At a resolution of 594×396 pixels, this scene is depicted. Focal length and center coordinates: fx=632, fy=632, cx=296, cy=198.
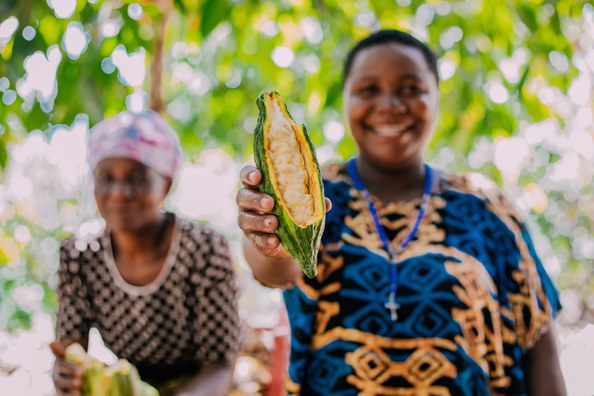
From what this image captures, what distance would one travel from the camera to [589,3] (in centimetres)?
210

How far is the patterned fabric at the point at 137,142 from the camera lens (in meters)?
2.20

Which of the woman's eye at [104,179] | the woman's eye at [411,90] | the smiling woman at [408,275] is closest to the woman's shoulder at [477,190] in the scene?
the smiling woman at [408,275]

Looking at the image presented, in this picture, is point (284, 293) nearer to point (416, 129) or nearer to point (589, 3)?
point (416, 129)

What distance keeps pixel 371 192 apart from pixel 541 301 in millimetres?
531

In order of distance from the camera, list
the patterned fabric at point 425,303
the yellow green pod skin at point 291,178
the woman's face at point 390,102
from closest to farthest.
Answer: the yellow green pod skin at point 291,178, the patterned fabric at point 425,303, the woman's face at point 390,102

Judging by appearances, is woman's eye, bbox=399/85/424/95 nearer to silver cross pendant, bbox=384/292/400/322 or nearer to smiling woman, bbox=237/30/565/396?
smiling woman, bbox=237/30/565/396

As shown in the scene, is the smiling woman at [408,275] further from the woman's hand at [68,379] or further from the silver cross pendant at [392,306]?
the woman's hand at [68,379]

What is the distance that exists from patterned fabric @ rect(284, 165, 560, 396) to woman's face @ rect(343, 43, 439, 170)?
14cm

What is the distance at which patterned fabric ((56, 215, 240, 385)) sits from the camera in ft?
7.22

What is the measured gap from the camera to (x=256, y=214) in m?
1.12

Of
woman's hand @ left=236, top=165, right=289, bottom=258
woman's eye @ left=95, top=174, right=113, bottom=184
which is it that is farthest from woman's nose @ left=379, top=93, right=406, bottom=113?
woman's eye @ left=95, top=174, right=113, bottom=184

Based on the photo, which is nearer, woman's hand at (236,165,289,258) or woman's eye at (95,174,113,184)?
woman's hand at (236,165,289,258)

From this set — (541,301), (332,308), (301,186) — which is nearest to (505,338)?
(541,301)

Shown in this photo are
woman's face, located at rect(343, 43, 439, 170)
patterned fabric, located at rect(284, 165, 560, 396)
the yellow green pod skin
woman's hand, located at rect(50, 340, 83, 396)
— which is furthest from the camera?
woman's hand, located at rect(50, 340, 83, 396)
